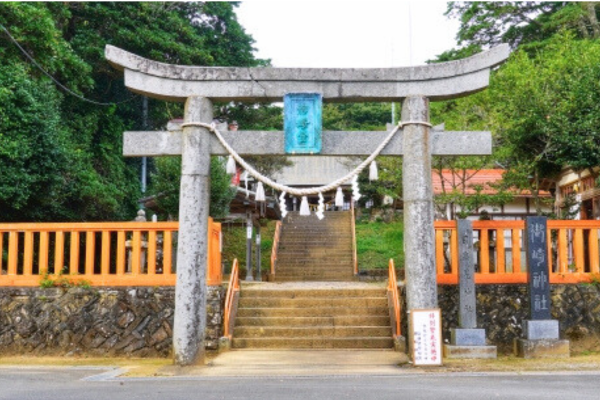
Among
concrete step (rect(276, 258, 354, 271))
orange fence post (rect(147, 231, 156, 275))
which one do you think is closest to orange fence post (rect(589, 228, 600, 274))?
orange fence post (rect(147, 231, 156, 275))

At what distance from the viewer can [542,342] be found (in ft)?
35.9

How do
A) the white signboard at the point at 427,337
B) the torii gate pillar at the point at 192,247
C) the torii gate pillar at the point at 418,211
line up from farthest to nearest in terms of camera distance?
the torii gate pillar at the point at 418,211 → the torii gate pillar at the point at 192,247 → the white signboard at the point at 427,337

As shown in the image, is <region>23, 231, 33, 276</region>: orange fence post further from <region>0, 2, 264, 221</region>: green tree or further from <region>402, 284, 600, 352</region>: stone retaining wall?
<region>402, 284, 600, 352</region>: stone retaining wall

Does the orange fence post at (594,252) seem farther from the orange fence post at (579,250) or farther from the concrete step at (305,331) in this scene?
the concrete step at (305,331)

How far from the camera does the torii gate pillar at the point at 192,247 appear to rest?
9984 millimetres

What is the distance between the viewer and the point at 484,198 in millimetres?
20500

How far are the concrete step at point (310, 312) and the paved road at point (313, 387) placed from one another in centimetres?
437

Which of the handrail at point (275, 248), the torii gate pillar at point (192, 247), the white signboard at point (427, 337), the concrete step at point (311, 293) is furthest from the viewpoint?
the handrail at point (275, 248)

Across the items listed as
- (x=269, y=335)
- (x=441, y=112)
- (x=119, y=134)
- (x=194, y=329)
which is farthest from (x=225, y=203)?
(x=194, y=329)

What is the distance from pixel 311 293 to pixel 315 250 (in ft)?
41.7

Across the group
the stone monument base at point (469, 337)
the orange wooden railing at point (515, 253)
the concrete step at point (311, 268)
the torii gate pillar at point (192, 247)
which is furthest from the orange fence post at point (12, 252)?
the concrete step at point (311, 268)

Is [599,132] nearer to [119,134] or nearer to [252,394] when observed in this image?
[252,394]

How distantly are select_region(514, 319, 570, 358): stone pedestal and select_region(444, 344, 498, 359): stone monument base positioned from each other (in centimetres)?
59

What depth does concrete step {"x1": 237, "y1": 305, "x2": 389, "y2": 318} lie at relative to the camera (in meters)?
13.4
